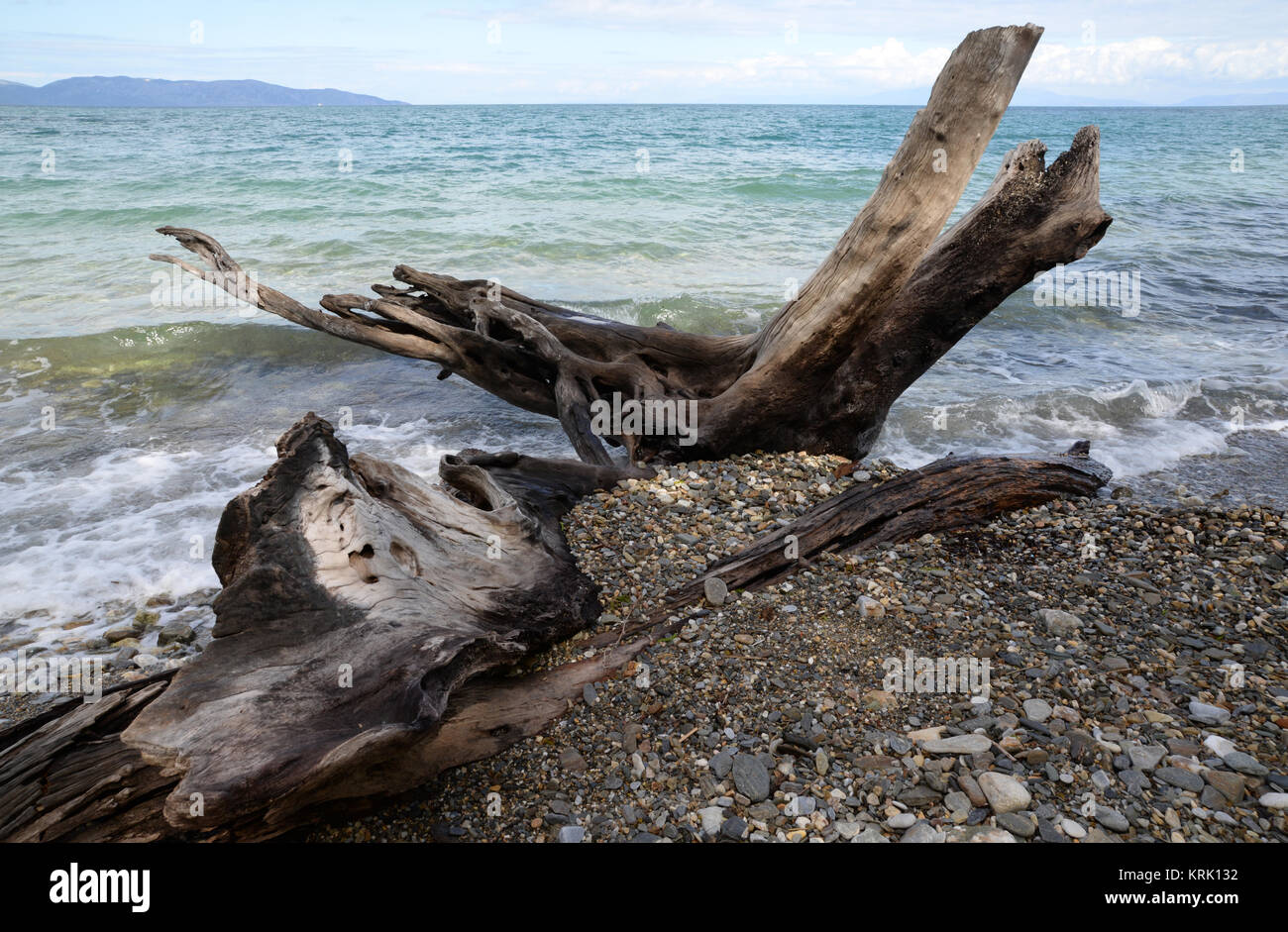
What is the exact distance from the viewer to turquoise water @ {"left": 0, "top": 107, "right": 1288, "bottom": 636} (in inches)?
301

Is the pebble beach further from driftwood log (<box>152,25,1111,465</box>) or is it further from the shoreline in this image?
driftwood log (<box>152,25,1111,465</box>)

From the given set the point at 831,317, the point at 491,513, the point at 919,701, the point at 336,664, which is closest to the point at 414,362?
the point at 831,317

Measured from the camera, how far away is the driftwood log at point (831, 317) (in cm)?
567

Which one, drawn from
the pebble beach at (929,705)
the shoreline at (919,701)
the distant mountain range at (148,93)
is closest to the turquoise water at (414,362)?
the shoreline at (919,701)

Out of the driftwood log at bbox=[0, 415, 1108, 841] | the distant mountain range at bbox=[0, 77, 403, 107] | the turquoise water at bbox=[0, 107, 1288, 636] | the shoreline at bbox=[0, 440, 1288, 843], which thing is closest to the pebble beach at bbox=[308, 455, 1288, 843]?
the shoreline at bbox=[0, 440, 1288, 843]

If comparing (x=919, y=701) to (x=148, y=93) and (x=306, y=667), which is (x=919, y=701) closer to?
(x=306, y=667)

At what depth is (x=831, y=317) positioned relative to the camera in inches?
248

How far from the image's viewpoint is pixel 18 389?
A: 1013 centimetres

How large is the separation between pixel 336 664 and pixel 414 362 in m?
8.84

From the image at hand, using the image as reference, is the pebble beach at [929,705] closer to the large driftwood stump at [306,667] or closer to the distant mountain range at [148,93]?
the large driftwood stump at [306,667]

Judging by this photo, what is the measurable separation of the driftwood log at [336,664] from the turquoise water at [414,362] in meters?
2.58

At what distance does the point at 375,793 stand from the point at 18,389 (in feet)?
32.1

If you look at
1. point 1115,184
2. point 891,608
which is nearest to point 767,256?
point 891,608
